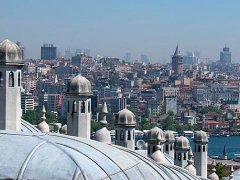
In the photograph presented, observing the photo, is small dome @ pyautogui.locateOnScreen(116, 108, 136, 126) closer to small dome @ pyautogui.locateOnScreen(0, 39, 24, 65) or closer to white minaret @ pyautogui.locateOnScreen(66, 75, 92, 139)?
white minaret @ pyautogui.locateOnScreen(66, 75, 92, 139)

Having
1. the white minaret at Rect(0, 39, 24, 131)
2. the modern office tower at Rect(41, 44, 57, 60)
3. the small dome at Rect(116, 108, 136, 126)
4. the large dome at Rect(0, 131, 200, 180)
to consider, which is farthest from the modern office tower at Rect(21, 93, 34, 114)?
the modern office tower at Rect(41, 44, 57, 60)

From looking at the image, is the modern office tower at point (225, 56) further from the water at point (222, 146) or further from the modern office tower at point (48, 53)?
the water at point (222, 146)

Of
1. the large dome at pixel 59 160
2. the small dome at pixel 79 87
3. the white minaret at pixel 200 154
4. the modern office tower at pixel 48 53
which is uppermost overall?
the modern office tower at pixel 48 53

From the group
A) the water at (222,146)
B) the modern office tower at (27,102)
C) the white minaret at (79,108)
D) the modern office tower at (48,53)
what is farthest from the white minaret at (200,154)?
the modern office tower at (48,53)

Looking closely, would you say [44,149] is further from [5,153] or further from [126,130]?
[126,130]

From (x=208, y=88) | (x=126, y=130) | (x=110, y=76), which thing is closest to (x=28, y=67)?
(x=110, y=76)

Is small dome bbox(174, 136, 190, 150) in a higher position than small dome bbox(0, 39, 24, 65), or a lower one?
lower

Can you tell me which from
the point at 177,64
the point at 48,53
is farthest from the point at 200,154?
the point at 48,53
